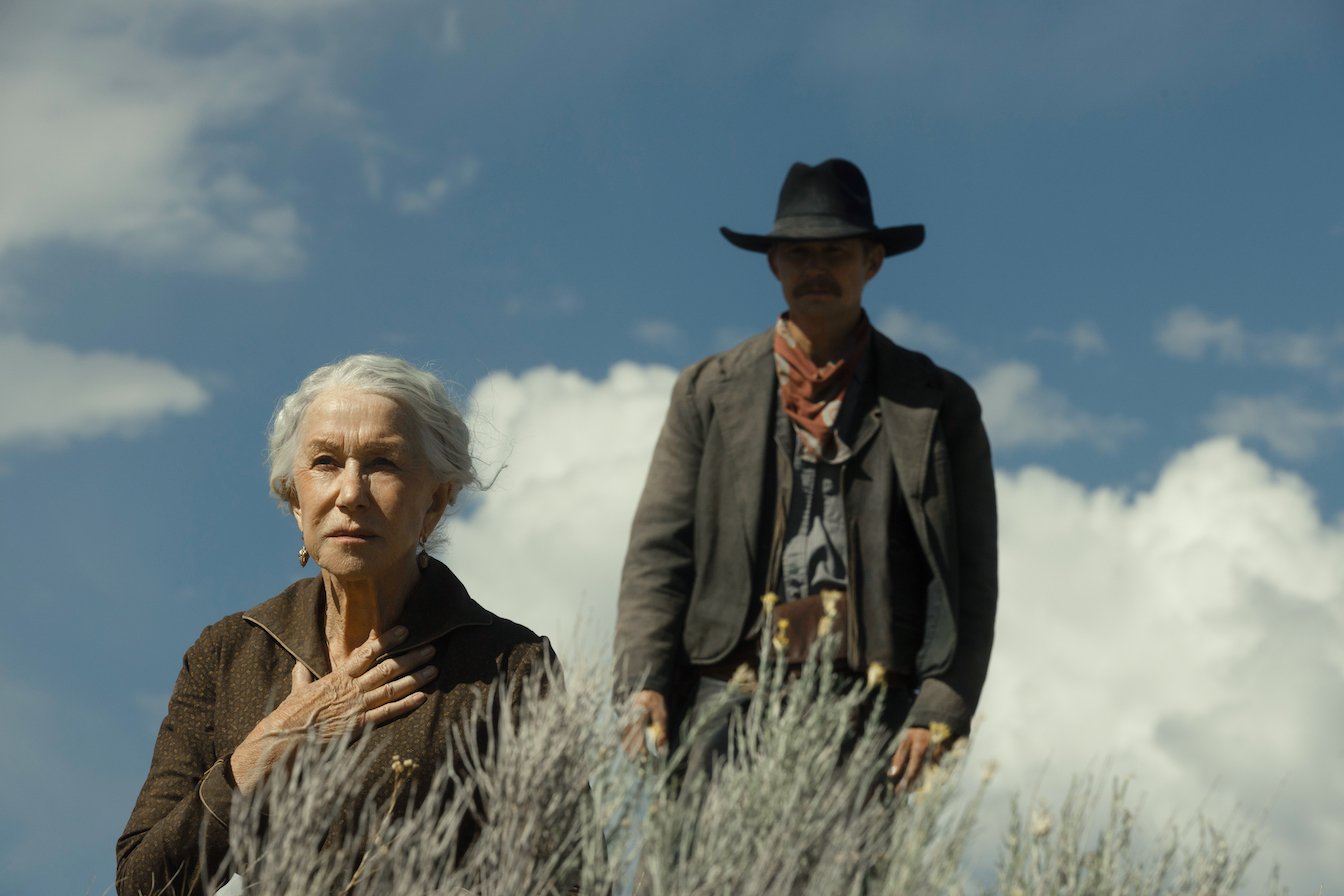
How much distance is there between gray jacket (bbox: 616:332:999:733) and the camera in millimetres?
4797

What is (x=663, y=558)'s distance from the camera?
493 centimetres

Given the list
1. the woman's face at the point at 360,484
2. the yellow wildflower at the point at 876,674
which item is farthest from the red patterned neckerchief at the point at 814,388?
the woman's face at the point at 360,484

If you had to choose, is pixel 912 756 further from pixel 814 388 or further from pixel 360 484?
pixel 360 484

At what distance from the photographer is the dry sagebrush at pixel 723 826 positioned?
4359 millimetres

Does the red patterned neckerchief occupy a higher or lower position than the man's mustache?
lower

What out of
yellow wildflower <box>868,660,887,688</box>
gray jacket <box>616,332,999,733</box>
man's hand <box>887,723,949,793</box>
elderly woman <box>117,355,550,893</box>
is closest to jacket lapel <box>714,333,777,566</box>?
gray jacket <box>616,332,999,733</box>

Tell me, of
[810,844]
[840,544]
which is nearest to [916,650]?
[840,544]

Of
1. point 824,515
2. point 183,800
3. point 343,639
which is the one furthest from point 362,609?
point 824,515

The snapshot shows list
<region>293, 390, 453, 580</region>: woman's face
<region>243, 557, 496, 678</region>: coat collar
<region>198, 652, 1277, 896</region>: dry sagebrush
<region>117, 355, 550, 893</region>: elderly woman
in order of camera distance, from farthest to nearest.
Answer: <region>243, 557, 496, 678</region>: coat collar
<region>293, 390, 453, 580</region>: woman's face
<region>117, 355, 550, 893</region>: elderly woman
<region>198, 652, 1277, 896</region>: dry sagebrush

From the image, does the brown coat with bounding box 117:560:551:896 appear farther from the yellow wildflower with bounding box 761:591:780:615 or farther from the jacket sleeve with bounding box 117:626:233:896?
the yellow wildflower with bounding box 761:591:780:615

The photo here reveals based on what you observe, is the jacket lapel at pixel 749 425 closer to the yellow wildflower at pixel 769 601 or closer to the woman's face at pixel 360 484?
the yellow wildflower at pixel 769 601

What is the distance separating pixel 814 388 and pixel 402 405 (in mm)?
1409

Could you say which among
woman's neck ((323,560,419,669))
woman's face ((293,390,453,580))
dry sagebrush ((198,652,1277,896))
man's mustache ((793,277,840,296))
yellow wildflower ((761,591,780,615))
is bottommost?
dry sagebrush ((198,652,1277,896))

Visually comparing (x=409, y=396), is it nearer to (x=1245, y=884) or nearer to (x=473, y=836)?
(x=473, y=836)
